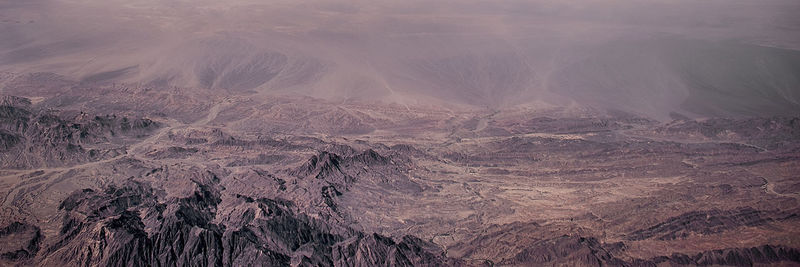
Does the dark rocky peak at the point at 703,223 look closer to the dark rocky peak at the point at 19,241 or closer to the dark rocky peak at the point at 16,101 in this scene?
the dark rocky peak at the point at 19,241

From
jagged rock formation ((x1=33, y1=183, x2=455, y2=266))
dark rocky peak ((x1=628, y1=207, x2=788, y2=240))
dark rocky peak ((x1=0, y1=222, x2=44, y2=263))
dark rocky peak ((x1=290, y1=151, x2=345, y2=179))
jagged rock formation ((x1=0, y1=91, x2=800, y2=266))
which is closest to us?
jagged rock formation ((x1=33, y1=183, x2=455, y2=266))

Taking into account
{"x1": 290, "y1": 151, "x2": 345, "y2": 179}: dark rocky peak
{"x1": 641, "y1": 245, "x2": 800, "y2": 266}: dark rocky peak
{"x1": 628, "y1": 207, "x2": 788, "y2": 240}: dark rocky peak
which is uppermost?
{"x1": 641, "y1": 245, "x2": 800, "y2": 266}: dark rocky peak

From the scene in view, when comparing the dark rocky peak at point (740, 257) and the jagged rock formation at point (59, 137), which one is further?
the jagged rock formation at point (59, 137)

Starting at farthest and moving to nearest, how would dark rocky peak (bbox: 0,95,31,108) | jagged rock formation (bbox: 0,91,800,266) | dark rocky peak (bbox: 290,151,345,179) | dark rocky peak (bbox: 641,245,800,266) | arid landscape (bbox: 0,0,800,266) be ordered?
dark rocky peak (bbox: 0,95,31,108) → dark rocky peak (bbox: 290,151,345,179) → arid landscape (bbox: 0,0,800,266) → dark rocky peak (bbox: 641,245,800,266) → jagged rock formation (bbox: 0,91,800,266)

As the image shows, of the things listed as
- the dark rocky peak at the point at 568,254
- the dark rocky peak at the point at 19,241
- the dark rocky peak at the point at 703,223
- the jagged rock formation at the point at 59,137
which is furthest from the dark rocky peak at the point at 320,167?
the dark rocky peak at the point at 703,223

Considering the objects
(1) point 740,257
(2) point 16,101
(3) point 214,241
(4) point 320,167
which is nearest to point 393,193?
(4) point 320,167

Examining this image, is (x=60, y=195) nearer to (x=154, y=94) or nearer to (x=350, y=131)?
(x=350, y=131)

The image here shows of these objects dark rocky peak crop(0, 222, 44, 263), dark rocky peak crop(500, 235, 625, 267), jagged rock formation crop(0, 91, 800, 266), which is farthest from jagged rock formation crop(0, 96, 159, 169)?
dark rocky peak crop(500, 235, 625, 267)

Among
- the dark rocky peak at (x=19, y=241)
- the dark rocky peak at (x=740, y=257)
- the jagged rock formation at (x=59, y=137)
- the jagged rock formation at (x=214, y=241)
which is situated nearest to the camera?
the jagged rock formation at (x=214, y=241)

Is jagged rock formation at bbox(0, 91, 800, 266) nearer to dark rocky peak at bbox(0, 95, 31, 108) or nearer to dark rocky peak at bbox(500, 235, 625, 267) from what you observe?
dark rocky peak at bbox(500, 235, 625, 267)
